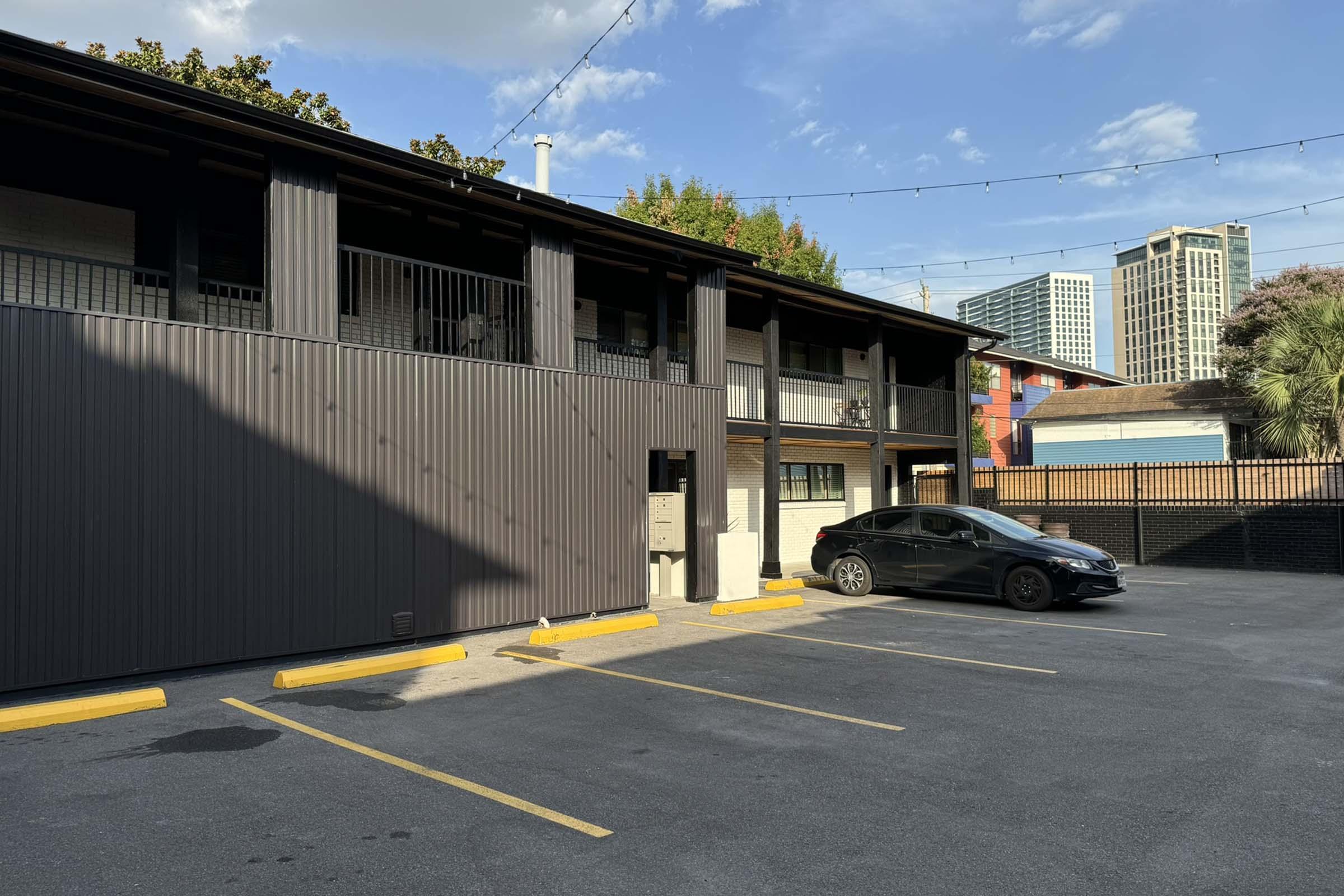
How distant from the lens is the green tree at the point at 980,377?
3812 cm

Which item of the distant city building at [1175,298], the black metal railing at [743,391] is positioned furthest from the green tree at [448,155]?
the distant city building at [1175,298]

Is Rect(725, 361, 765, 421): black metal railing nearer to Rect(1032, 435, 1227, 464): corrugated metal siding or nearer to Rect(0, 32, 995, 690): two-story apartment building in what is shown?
Rect(0, 32, 995, 690): two-story apartment building

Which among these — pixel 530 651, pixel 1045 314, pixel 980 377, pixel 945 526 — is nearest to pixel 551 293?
pixel 530 651

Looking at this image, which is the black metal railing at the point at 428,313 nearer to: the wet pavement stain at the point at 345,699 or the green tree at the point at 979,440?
the wet pavement stain at the point at 345,699

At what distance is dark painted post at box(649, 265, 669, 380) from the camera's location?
13.8 meters

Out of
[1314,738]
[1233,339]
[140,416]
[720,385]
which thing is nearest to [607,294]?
[720,385]

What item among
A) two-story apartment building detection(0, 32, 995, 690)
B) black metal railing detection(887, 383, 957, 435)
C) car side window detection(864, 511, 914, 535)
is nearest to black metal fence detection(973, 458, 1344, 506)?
black metal railing detection(887, 383, 957, 435)

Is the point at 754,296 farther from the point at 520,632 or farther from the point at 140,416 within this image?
the point at 140,416

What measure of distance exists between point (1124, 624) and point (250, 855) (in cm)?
1031

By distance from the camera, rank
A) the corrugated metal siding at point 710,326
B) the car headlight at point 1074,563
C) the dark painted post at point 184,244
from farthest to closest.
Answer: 1. the corrugated metal siding at point 710,326
2. the car headlight at point 1074,563
3. the dark painted post at point 184,244

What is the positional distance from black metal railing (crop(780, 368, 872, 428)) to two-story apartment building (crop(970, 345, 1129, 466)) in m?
18.6

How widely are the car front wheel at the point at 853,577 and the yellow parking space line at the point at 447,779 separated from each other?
9592mm

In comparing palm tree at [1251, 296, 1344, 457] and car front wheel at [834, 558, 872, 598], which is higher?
palm tree at [1251, 296, 1344, 457]

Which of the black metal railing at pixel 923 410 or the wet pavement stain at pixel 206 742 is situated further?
the black metal railing at pixel 923 410
